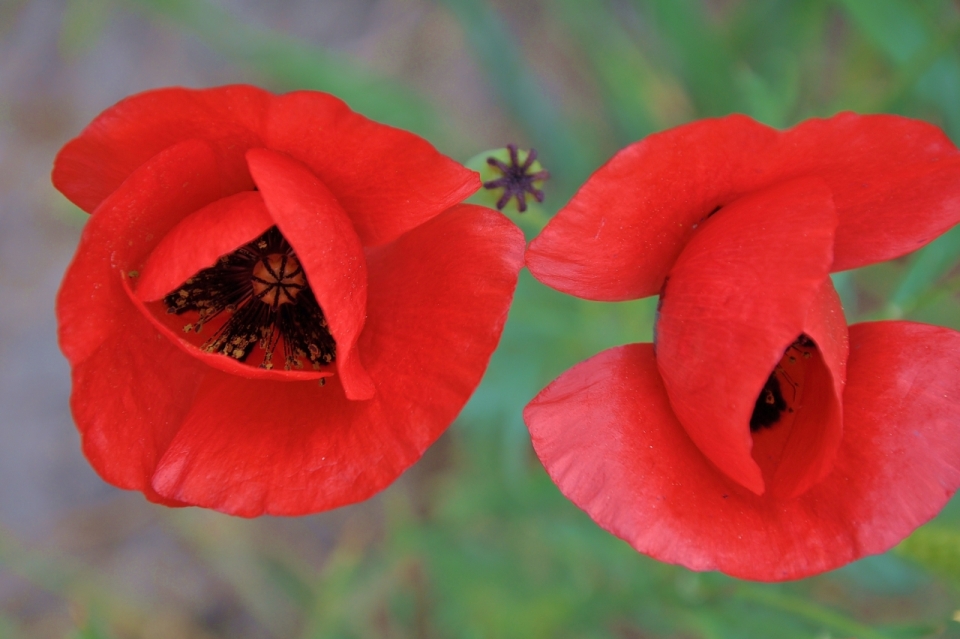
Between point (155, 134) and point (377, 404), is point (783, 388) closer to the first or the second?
point (377, 404)

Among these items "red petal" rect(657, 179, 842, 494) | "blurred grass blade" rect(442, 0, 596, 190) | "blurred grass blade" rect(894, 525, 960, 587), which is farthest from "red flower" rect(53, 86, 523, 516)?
"blurred grass blade" rect(442, 0, 596, 190)

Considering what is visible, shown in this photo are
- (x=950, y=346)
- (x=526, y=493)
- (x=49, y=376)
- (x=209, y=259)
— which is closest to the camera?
(x=209, y=259)

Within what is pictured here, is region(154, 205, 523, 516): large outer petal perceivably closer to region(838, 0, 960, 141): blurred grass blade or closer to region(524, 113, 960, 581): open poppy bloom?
region(524, 113, 960, 581): open poppy bloom

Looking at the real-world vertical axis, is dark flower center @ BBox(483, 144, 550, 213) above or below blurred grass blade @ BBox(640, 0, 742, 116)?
below

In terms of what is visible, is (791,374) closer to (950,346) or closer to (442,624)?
(950,346)

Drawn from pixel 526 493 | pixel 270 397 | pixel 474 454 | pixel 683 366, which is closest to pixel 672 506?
pixel 683 366

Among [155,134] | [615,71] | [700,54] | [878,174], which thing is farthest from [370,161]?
[615,71]
